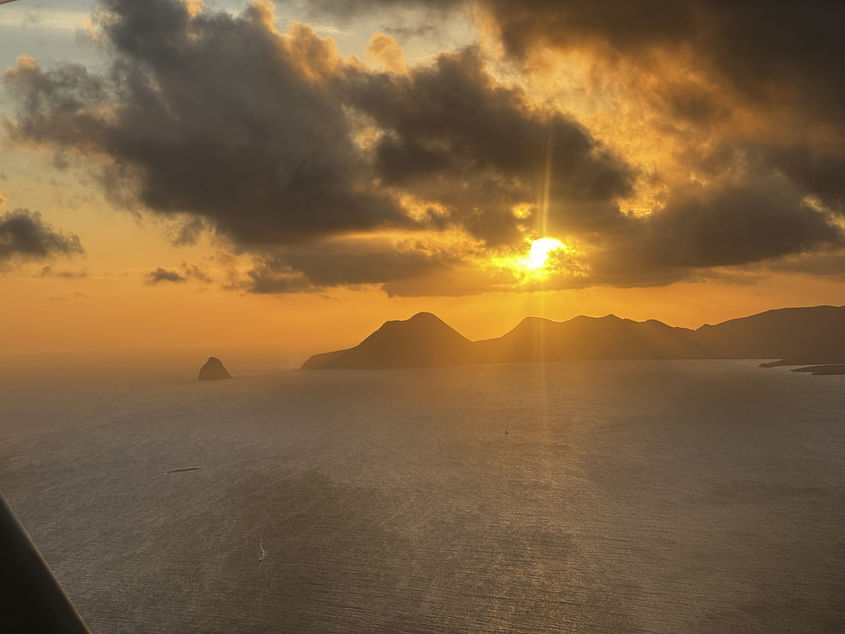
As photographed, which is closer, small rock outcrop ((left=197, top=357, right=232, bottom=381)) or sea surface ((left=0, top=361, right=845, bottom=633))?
sea surface ((left=0, top=361, right=845, bottom=633))

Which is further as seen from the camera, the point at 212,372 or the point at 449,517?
the point at 212,372

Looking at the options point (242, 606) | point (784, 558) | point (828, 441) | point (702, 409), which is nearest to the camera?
point (242, 606)

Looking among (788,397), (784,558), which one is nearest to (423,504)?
(784,558)

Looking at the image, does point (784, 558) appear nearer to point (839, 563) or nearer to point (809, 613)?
point (839, 563)

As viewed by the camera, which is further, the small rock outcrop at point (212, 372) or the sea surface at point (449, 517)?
the small rock outcrop at point (212, 372)

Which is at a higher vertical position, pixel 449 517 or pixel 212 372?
pixel 449 517

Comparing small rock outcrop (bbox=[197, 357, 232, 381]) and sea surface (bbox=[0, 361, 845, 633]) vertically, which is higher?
sea surface (bbox=[0, 361, 845, 633])

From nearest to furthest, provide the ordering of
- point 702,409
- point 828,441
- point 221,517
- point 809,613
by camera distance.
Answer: point 809,613, point 221,517, point 828,441, point 702,409

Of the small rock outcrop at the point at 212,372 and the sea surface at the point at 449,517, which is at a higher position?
the sea surface at the point at 449,517
